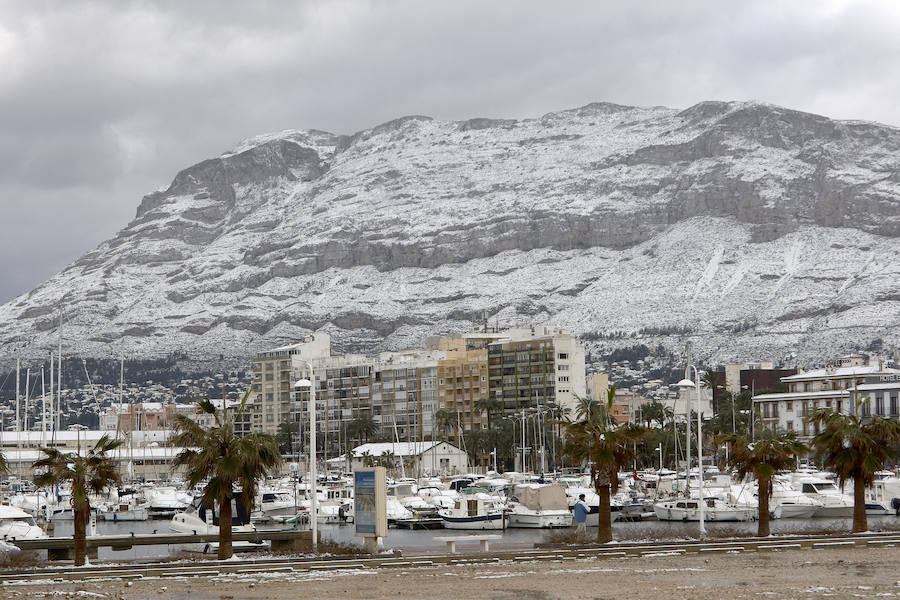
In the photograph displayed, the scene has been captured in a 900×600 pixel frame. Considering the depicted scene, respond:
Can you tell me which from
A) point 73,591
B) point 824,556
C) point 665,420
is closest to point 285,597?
point 73,591

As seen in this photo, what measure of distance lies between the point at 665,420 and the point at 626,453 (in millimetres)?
135225

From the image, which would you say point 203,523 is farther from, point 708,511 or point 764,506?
point 764,506

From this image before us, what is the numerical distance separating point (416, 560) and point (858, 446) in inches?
712

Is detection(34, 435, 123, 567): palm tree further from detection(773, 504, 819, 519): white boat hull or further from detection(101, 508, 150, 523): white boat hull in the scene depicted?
detection(101, 508, 150, 523): white boat hull

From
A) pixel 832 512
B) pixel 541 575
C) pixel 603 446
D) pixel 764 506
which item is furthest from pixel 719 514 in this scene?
pixel 541 575

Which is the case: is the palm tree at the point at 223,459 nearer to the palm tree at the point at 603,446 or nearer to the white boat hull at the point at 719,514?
the palm tree at the point at 603,446

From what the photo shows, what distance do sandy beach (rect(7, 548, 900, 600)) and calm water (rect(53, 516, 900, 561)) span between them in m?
12.6

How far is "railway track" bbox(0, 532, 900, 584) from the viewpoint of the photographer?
38.7 meters

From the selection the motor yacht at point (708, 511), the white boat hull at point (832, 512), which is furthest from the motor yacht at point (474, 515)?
the white boat hull at point (832, 512)

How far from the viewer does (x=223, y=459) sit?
41969 mm

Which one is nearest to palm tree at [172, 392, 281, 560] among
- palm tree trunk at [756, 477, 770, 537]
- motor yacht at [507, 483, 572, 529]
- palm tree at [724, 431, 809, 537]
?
palm tree at [724, 431, 809, 537]

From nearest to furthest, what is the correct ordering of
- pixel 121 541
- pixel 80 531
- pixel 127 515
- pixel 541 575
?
pixel 541 575 → pixel 80 531 → pixel 121 541 → pixel 127 515

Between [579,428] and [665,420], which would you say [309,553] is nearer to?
[579,428]

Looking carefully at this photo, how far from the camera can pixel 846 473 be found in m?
50.3
